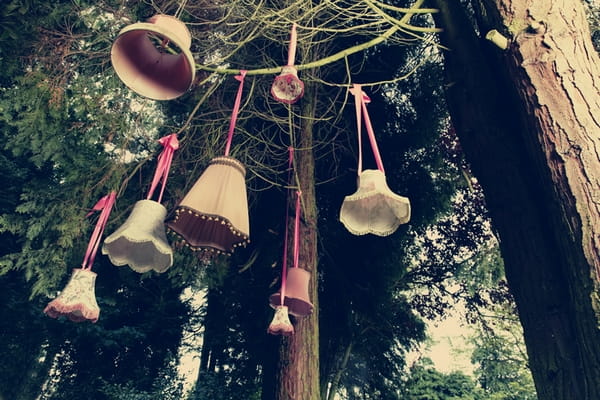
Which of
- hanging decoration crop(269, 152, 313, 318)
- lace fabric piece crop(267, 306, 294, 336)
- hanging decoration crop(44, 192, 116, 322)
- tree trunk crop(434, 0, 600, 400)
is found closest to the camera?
tree trunk crop(434, 0, 600, 400)

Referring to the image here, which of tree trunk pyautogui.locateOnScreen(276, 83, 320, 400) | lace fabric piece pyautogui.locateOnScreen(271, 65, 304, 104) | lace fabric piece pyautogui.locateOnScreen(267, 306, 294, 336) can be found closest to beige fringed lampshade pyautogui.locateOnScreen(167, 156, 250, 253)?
lace fabric piece pyautogui.locateOnScreen(271, 65, 304, 104)

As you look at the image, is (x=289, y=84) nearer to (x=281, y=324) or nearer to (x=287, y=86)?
(x=287, y=86)

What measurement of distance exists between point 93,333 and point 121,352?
0.87 meters

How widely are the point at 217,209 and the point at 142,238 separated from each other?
0.68 metres

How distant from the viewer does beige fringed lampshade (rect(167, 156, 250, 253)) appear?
2277mm

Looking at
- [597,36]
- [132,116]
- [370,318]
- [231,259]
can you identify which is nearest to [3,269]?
[132,116]

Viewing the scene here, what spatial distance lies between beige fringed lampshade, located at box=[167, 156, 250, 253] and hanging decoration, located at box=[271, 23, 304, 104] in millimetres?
505

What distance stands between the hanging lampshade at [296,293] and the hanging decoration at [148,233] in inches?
49.8

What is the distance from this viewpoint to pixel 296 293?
13.2 ft

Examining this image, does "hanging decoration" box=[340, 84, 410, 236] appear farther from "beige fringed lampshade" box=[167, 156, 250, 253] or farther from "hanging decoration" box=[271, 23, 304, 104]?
"beige fringed lampshade" box=[167, 156, 250, 253]

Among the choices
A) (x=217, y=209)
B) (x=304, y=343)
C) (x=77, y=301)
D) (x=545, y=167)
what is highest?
(x=545, y=167)

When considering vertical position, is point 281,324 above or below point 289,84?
below

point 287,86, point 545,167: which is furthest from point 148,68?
point 545,167

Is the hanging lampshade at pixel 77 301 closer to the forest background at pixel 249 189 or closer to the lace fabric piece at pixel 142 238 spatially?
the lace fabric piece at pixel 142 238
